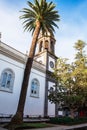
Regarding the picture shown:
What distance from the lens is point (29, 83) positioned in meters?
25.9

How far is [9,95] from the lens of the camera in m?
21.8

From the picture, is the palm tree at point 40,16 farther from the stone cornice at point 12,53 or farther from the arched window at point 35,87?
the arched window at point 35,87

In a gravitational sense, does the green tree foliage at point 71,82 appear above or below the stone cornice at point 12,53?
below

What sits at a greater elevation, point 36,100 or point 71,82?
point 71,82

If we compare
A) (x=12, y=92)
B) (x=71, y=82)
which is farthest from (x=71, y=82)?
(x=12, y=92)

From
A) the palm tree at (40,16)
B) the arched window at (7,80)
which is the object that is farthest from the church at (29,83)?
the palm tree at (40,16)

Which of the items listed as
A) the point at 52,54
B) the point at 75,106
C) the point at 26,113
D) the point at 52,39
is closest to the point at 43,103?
the point at 26,113

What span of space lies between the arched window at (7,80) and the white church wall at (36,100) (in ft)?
12.6

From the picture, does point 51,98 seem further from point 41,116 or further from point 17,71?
point 17,71

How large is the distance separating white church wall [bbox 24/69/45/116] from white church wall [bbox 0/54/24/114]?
2.59 meters

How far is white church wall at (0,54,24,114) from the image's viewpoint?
822 inches

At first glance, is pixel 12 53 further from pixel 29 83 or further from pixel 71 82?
pixel 71 82

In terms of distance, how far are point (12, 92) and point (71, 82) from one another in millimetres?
8931

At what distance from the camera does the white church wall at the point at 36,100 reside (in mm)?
24592
